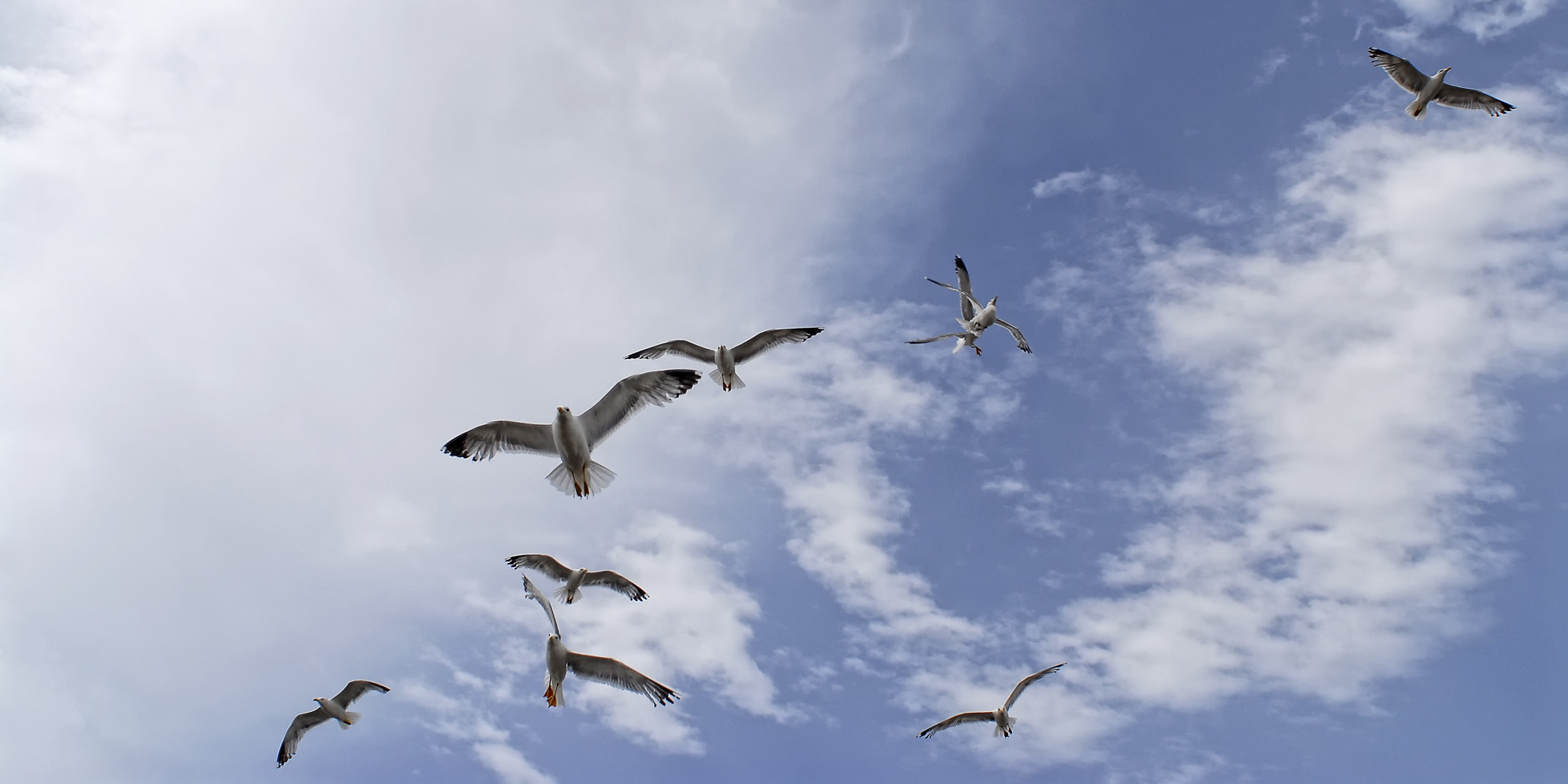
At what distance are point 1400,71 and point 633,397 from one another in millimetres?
20403

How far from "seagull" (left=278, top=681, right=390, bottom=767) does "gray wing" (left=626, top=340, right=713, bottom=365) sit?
9.71m

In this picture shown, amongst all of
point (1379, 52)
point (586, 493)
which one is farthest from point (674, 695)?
point (1379, 52)

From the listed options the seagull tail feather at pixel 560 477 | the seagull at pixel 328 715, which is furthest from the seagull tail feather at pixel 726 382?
the seagull at pixel 328 715

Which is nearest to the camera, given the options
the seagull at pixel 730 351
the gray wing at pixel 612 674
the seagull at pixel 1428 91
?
the gray wing at pixel 612 674

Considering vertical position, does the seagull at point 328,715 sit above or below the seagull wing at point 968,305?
below

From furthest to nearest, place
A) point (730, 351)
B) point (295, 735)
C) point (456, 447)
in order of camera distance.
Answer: point (295, 735)
point (730, 351)
point (456, 447)

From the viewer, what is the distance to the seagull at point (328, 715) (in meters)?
23.0

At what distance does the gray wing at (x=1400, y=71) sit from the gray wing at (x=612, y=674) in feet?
74.1

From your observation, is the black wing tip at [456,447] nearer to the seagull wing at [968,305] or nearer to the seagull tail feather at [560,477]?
the seagull tail feather at [560,477]

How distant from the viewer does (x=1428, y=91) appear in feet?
80.9

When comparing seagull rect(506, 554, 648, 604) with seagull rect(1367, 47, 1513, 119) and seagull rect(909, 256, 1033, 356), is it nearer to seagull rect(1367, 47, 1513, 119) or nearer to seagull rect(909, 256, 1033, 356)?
seagull rect(909, 256, 1033, 356)

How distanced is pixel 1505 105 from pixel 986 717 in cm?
2014

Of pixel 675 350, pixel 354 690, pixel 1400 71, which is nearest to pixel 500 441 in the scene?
pixel 675 350

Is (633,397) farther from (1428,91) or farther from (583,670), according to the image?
(1428,91)
